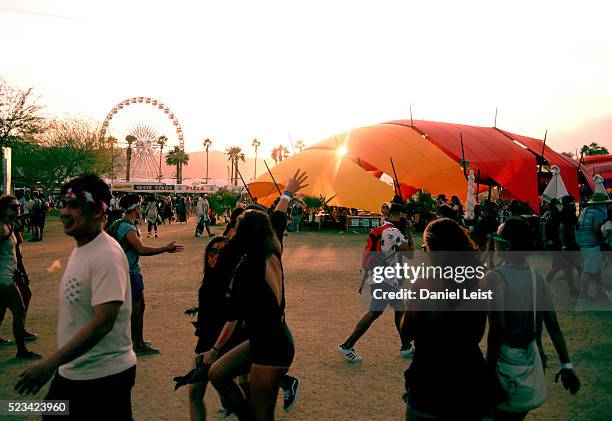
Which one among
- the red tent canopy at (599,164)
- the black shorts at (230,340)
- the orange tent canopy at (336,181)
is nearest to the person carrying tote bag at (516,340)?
the black shorts at (230,340)

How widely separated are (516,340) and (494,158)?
56.8 feet

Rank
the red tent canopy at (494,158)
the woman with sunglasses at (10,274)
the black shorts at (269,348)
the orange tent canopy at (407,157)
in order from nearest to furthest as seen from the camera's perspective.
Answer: the black shorts at (269,348)
the woman with sunglasses at (10,274)
the orange tent canopy at (407,157)
the red tent canopy at (494,158)

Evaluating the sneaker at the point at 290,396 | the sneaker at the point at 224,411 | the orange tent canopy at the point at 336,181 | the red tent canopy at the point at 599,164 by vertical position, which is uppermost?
the red tent canopy at the point at 599,164

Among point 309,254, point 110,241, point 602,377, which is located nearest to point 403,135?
point 309,254

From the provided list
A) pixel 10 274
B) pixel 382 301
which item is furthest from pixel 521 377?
pixel 10 274

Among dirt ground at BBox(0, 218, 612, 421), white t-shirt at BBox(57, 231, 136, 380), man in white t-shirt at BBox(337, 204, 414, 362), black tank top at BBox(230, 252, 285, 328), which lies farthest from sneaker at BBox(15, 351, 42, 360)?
white t-shirt at BBox(57, 231, 136, 380)

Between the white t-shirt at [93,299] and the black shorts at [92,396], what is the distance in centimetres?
3

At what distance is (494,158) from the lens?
62.4 feet

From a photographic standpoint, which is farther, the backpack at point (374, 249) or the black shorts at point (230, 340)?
the backpack at point (374, 249)

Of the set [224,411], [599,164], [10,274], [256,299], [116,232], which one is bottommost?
[224,411]

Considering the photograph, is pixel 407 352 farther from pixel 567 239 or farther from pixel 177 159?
pixel 177 159

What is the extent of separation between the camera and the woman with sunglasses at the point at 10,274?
545cm

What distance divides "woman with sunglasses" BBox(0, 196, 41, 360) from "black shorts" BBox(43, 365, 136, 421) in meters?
3.46

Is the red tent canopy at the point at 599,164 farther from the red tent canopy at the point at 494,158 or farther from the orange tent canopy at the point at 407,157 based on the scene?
the orange tent canopy at the point at 407,157
